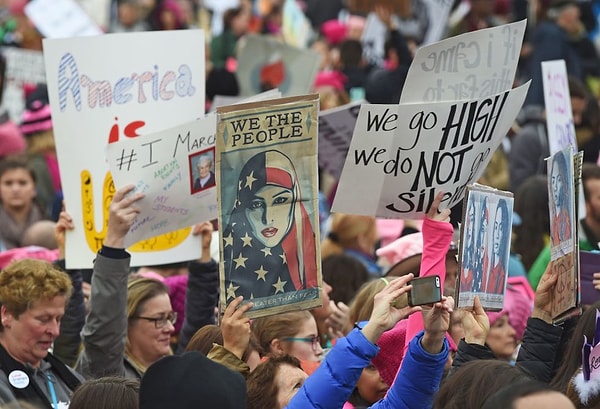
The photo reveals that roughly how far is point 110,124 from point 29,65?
7974mm

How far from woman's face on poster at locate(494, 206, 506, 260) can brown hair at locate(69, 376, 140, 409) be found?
65.1 inches

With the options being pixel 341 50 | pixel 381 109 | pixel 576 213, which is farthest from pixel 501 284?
pixel 341 50

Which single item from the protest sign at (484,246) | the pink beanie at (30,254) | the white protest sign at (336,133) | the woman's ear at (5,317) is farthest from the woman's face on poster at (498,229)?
the pink beanie at (30,254)

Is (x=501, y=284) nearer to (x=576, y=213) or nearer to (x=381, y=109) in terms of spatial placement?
(x=576, y=213)

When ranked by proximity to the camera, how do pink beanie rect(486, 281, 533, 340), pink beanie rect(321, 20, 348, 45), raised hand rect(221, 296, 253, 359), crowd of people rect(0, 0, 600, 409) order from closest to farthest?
crowd of people rect(0, 0, 600, 409), raised hand rect(221, 296, 253, 359), pink beanie rect(486, 281, 533, 340), pink beanie rect(321, 20, 348, 45)

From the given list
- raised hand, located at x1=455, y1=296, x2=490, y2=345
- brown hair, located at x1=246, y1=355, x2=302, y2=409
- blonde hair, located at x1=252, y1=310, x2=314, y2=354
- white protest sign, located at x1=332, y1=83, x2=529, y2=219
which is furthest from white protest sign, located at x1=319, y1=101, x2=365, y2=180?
brown hair, located at x1=246, y1=355, x2=302, y2=409

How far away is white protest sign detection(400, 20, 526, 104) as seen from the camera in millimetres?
6055

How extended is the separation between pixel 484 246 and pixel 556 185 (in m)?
0.51

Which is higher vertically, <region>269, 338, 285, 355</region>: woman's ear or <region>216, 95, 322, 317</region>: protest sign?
<region>216, 95, 322, 317</region>: protest sign

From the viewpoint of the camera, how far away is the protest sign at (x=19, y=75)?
48.7ft

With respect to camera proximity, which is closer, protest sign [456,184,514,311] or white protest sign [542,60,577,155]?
protest sign [456,184,514,311]

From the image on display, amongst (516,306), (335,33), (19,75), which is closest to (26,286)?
(516,306)

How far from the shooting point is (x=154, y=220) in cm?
656

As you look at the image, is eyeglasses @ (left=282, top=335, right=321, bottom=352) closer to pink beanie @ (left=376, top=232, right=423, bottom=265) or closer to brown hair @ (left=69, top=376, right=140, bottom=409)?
pink beanie @ (left=376, top=232, right=423, bottom=265)
